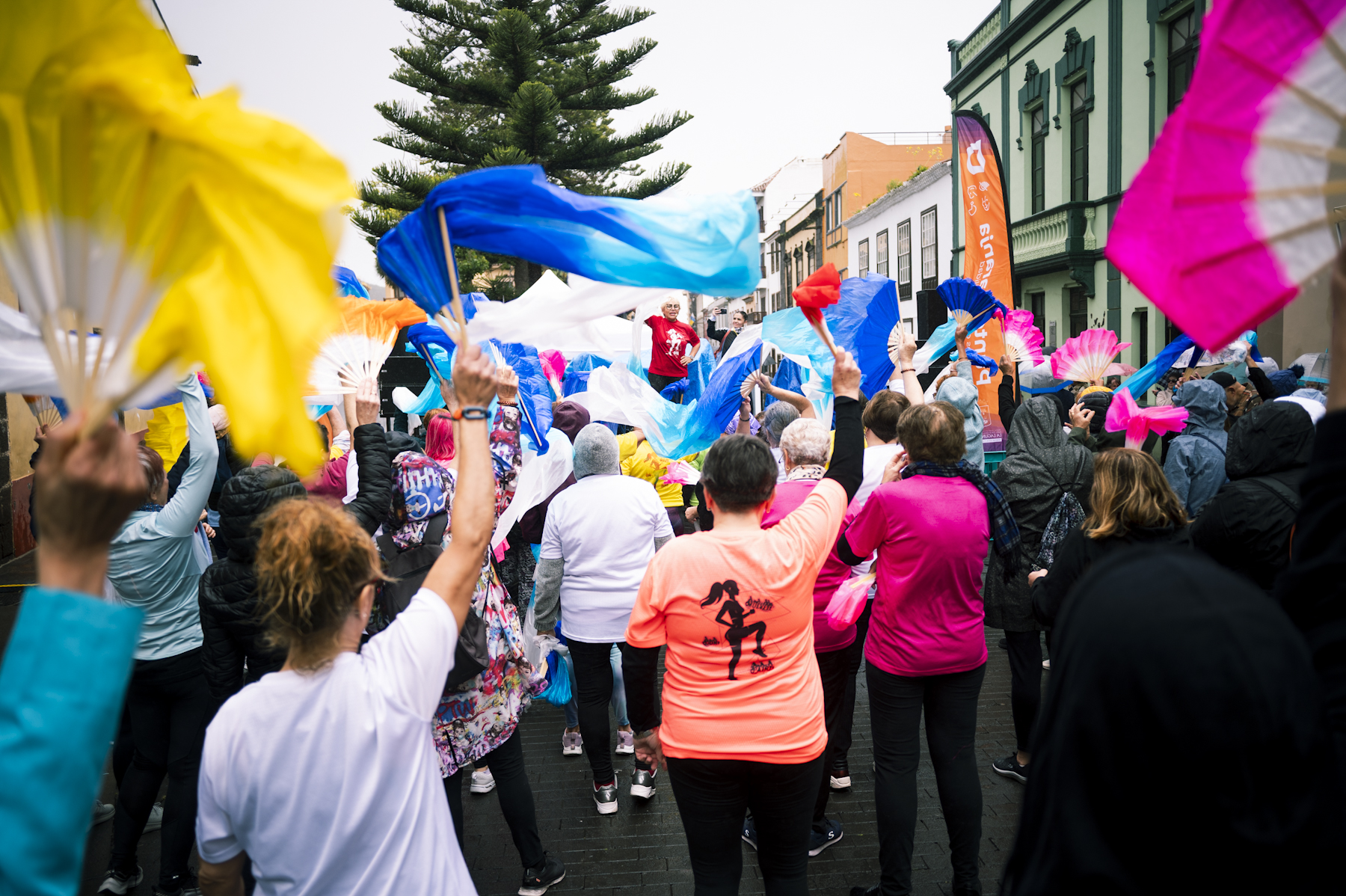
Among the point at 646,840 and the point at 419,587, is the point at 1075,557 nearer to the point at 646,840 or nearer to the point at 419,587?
the point at 646,840

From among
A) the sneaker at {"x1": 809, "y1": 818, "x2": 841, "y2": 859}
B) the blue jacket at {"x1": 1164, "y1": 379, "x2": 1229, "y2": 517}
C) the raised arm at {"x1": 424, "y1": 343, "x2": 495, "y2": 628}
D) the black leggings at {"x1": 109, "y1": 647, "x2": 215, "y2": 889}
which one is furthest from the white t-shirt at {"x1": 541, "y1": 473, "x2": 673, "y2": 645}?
the blue jacket at {"x1": 1164, "y1": 379, "x2": 1229, "y2": 517}

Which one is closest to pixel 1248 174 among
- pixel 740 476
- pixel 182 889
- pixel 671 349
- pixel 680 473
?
pixel 740 476

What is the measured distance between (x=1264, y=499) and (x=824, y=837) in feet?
7.46

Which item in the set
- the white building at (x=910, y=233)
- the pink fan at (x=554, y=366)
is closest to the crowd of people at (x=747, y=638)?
the pink fan at (x=554, y=366)

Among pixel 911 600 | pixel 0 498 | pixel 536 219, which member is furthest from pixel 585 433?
pixel 0 498

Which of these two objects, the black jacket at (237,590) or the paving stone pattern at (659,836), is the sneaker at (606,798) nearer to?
the paving stone pattern at (659,836)

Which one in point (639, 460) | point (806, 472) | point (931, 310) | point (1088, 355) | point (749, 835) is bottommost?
point (749, 835)

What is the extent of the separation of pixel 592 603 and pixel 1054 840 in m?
3.07

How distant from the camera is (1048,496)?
416cm

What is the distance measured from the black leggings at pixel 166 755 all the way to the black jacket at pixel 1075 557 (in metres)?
3.41

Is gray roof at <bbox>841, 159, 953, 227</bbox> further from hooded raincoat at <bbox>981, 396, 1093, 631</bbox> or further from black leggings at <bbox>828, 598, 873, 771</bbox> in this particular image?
black leggings at <bbox>828, 598, 873, 771</bbox>

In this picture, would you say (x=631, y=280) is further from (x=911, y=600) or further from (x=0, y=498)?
(x=0, y=498)

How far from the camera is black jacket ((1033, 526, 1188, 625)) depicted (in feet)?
10.1

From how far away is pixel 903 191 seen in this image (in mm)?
26859
